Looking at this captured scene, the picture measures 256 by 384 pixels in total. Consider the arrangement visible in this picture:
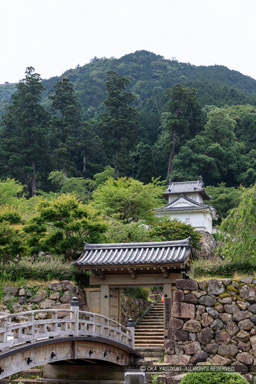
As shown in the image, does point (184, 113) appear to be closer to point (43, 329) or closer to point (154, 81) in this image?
point (154, 81)

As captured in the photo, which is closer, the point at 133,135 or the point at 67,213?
the point at 67,213

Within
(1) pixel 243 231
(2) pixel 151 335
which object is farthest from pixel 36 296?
(1) pixel 243 231

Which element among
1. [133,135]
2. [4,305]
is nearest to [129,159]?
[133,135]

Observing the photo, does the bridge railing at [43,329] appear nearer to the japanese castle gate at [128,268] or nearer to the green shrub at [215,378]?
the japanese castle gate at [128,268]

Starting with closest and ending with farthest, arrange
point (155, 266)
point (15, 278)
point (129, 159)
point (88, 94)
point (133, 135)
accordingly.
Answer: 1. point (155, 266)
2. point (15, 278)
3. point (129, 159)
4. point (133, 135)
5. point (88, 94)

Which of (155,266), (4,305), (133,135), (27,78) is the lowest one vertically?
(4,305)

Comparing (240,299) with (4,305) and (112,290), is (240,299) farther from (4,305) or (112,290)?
(4,305)

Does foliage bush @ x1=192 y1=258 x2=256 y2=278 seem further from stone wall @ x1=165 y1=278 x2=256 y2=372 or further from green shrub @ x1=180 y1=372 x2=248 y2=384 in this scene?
green shrub @ x1=180 y1=372 x2=248 y2=384

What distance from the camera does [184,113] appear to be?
221 feet

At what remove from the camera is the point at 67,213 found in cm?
2380

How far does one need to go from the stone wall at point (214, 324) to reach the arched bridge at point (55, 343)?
1.91 m

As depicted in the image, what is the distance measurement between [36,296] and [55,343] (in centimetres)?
655

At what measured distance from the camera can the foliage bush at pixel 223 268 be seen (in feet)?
65.0

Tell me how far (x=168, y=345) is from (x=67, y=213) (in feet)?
27.2
